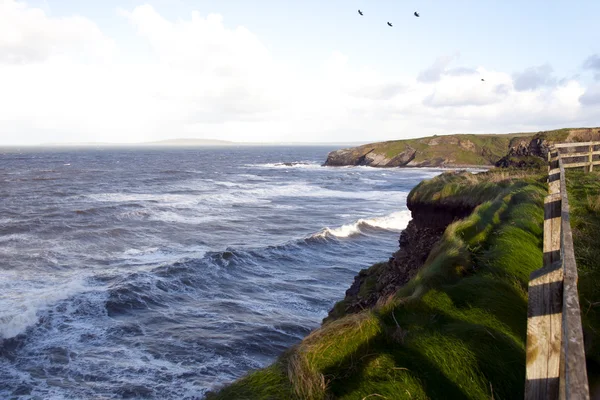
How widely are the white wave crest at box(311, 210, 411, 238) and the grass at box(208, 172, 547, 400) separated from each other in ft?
73.1

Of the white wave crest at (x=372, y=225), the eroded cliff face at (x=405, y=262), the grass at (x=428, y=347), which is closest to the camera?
the grass at (x=428, y=347)

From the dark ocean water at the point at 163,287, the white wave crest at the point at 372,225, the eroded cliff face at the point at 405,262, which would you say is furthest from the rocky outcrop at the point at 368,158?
the eroded cliff face at the point at 405,262

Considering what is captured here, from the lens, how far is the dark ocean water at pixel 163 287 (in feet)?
40.4

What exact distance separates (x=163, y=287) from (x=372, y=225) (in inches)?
702

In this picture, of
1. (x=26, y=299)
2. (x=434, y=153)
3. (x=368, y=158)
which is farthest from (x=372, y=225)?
(x=368, y=158)

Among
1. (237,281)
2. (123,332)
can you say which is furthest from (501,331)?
(237,281)

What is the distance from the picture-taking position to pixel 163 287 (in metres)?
19.2

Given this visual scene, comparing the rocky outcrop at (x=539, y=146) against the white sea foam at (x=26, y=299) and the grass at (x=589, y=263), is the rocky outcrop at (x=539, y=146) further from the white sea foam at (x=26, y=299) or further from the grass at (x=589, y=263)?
the white sea foam at (x=26, y=299)

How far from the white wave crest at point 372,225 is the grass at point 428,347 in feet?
73.1

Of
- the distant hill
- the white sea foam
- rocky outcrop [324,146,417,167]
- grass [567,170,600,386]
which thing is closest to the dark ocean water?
the white sea foam

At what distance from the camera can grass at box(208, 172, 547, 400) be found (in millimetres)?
4422

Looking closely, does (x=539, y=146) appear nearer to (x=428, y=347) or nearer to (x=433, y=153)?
(x=428, y=347)

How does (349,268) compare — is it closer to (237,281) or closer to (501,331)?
(237,281)

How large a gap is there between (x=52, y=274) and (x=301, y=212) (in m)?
22.9
